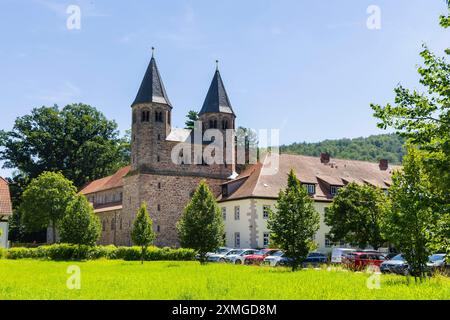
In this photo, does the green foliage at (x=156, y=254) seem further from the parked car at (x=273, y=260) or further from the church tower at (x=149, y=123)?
the church tower at (x=149, y=123)

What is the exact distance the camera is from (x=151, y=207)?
51875mm

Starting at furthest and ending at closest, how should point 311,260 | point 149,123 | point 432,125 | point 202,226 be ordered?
point 149,123 < point 202,226 < point 311,260 < point 432,125

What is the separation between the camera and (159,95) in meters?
55.8

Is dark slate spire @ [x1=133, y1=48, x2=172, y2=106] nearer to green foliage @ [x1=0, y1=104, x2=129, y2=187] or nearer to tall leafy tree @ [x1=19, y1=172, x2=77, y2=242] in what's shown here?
tall leafy tree @ [x1=19, y1=172, x2=77, y2=242]

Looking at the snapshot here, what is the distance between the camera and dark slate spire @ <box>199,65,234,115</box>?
60.8 meters

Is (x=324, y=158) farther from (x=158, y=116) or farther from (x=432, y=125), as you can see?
(x=432, y=125)

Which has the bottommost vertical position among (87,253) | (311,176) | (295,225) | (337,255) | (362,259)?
(87,253)

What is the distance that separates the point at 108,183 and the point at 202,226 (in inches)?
1484

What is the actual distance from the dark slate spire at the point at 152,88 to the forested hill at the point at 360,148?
60.3 m

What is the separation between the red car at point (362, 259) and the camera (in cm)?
2833

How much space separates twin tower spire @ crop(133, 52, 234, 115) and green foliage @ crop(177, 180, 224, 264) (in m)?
22.8

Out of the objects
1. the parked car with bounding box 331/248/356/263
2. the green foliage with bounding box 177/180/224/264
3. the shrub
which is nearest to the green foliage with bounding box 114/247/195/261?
the green foliage with bounding box 177/180/224/264

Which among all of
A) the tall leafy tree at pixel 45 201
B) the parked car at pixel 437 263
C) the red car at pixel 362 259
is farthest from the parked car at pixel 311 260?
the tall leafy tree at pixel 45 201

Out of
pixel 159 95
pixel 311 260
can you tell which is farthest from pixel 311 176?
pixel 311 260
